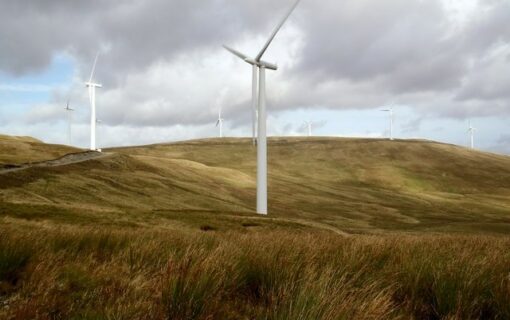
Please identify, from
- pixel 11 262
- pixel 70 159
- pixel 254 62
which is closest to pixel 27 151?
pixel 70 159

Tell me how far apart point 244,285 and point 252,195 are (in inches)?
4441

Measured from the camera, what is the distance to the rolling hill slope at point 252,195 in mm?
54594

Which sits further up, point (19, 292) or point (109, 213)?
point (19, 292)

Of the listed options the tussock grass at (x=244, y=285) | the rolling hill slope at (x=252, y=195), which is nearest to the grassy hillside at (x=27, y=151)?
the rolling hill slope at (x=252, y=195)

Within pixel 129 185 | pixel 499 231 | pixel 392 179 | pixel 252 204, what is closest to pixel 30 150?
pixel 129 185

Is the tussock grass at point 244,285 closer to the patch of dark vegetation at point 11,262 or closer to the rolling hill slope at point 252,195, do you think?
the patch of dark vegetation at point 11,262

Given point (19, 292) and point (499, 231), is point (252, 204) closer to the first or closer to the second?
point (499, 231)

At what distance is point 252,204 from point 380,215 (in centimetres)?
2662

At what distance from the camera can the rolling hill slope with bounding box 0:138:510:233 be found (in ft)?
179

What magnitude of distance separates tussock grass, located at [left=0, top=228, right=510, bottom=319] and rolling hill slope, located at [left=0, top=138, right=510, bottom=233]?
95.7 ft

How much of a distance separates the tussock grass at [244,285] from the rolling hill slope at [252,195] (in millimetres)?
29157

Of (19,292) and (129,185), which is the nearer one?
(19,292)

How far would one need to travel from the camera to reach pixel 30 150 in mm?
126938

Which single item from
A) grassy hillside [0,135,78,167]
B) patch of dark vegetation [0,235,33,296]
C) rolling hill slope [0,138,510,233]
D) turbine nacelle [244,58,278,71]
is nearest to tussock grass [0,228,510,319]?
patch of dark vegetation [0,235,33,296]
